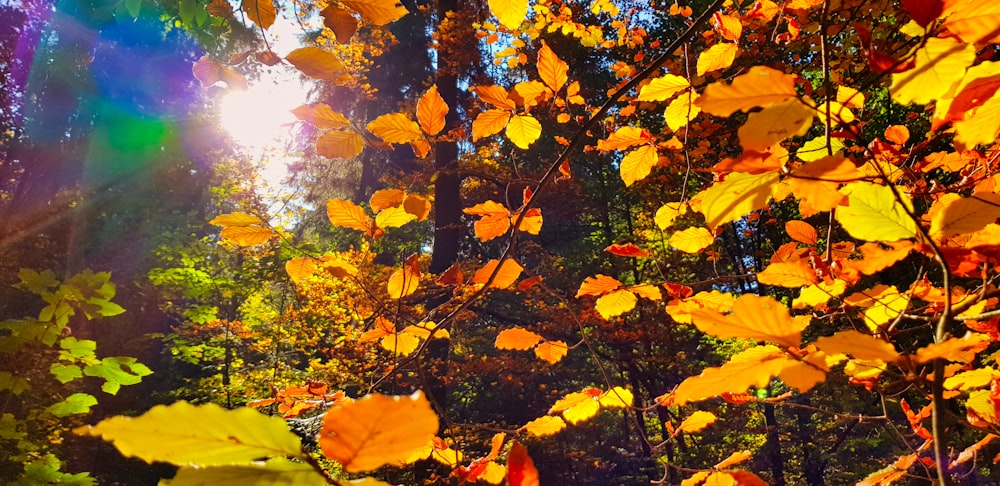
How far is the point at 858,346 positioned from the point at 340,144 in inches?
31.1

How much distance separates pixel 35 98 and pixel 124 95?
1130mm

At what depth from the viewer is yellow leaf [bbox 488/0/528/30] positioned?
742mm

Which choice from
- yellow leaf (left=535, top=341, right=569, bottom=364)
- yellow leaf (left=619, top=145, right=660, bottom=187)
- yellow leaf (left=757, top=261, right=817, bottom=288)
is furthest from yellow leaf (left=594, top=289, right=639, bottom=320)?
yellow leaf (left=757, top=261, right=817, bottom=288)

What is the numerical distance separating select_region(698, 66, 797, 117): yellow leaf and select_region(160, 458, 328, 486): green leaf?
Answer: 352 mm

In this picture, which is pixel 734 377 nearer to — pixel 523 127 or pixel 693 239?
pixel 523 127

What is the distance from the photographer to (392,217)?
1.03 meters

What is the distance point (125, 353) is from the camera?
8086 millimetres

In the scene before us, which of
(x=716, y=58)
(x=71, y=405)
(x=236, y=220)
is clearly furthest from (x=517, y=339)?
(x=71, y=405)

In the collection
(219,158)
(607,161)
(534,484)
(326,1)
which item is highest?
(219,158)

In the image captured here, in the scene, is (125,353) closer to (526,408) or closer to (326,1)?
(526,408)

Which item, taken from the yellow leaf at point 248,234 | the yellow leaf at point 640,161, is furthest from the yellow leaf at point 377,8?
the yellow leaf at point 640,161

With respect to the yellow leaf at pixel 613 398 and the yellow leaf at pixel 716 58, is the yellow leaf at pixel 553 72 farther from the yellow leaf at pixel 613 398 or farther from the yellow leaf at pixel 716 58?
the yellow leaf at pixel 613 398

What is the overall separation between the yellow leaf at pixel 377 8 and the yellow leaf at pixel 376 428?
21.2 inches

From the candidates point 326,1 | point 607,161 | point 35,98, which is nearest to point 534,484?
point 326,1
